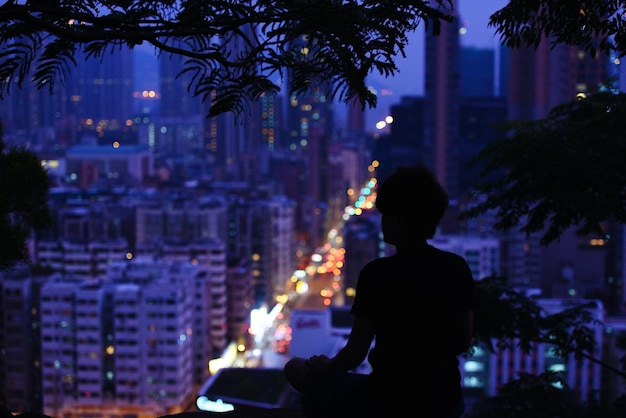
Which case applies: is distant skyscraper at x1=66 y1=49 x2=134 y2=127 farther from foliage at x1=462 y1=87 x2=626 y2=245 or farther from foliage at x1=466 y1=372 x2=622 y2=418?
foliage at x1=466 y1=372 x2=622 y2=418

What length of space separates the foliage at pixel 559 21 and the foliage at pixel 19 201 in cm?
176

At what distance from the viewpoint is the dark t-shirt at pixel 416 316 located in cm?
126

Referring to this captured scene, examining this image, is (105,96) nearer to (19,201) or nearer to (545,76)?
(545,76)

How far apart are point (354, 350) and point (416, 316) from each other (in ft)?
0.40

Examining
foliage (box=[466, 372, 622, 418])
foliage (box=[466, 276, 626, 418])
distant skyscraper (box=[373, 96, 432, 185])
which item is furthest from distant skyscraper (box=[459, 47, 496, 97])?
foliage (box=[466, 372, 622, 418])

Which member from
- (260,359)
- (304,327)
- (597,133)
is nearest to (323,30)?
(597,133)

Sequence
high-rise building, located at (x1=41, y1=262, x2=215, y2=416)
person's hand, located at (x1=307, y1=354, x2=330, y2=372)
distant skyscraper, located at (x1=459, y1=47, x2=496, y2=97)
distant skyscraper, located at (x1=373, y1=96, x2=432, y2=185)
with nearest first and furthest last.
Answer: person's hand, located at (x1=307, y1=354, x2=330, y2=372) < high-rise building, located at (x1=41, y1=262, x2=215, y2=416) < distant skyscraper, located at (x1=373, y1=96, x2=432, y2=185) < distant skyscraper, located at (x1=459, y1=47, x2=496, y2=97)

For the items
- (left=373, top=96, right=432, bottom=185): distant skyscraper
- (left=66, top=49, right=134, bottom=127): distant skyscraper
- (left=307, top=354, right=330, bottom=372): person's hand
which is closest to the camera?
(left=307, top=354, right=330, bottom=372): person's hand

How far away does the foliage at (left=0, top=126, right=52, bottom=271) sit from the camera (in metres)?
2.73

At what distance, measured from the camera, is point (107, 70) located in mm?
43656

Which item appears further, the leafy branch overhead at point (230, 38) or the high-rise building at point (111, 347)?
the high-rise building at point (111, 347)

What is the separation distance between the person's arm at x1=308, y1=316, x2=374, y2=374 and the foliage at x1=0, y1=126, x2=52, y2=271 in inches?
67.6

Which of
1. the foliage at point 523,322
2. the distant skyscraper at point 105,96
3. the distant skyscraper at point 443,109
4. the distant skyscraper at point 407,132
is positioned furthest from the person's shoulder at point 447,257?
the distant skyscraper at point 105,96

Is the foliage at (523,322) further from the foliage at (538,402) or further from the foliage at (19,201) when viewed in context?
the foliage at (19,201)
